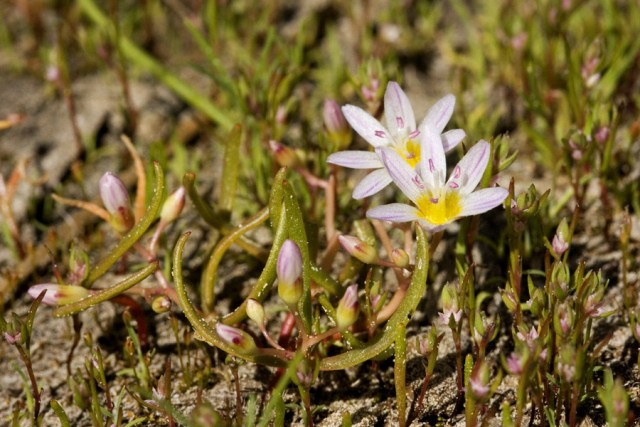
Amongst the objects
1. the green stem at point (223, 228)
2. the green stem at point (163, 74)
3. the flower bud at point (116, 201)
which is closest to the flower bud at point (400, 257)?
the green stem at point (223, 228)

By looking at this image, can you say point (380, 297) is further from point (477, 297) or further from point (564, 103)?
point (564, 103)

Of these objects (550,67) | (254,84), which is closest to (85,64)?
(254,84)

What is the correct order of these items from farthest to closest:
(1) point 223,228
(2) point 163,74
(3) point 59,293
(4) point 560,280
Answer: (2) point 163,74, (1) point 223,228, (3) point 59,293, (4) point 560,280

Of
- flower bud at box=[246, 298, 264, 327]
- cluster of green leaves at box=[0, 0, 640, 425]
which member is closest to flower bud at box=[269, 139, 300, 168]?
cluster of green leaves at box=[0, 0, 640, 425]

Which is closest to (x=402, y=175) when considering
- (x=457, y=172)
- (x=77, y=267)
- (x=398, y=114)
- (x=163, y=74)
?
(x=457, y=172)

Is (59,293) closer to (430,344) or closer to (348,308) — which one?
(348,308)

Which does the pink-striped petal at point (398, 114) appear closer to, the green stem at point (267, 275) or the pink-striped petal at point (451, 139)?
the pink-striped petal at point (451, 139)
